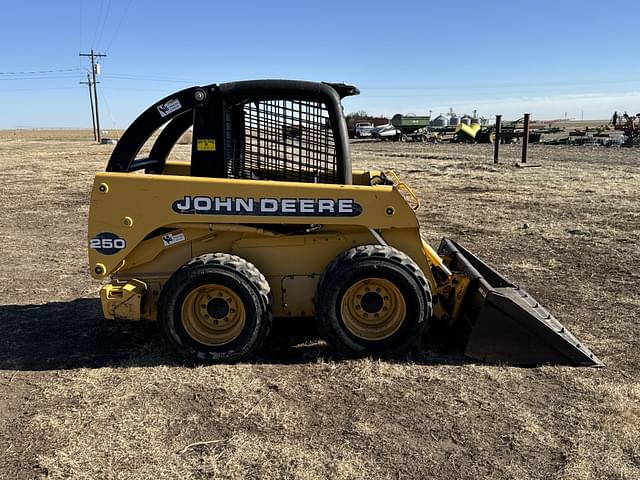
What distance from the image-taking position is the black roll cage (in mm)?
4570

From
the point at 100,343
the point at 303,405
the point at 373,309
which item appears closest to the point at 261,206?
the point at 373,309

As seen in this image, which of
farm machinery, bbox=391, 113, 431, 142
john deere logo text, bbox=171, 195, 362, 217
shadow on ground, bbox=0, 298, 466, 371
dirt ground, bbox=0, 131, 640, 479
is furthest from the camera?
farm machinery, bbox=391, 113, 431, 142

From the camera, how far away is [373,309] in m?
4.59

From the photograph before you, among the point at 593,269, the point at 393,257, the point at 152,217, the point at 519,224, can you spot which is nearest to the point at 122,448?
the point at 152,217

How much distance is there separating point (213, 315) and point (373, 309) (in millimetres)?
1232

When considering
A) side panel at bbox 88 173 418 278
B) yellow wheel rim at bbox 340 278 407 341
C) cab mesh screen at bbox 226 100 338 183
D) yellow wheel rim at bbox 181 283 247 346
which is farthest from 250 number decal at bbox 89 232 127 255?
yellow wheel rim at bbox 340 278 407 341

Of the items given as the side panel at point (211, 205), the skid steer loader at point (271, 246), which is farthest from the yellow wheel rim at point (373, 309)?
the side panel at point (211, 205)

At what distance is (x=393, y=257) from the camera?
14.6 feet

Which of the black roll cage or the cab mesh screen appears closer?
the black roll cage

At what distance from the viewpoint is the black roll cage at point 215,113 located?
4.57 metres

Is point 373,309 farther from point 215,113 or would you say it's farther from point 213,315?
point 215,113

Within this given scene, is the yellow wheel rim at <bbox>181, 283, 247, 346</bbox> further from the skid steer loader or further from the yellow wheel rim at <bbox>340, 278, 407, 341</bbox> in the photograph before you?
the yellow wheel rim at <bbox>340, 278, 407, 341</bbox>

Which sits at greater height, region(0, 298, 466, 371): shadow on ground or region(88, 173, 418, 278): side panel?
region(88, 173, 418, 278): side panel

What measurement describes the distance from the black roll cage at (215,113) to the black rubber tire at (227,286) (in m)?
0.77
